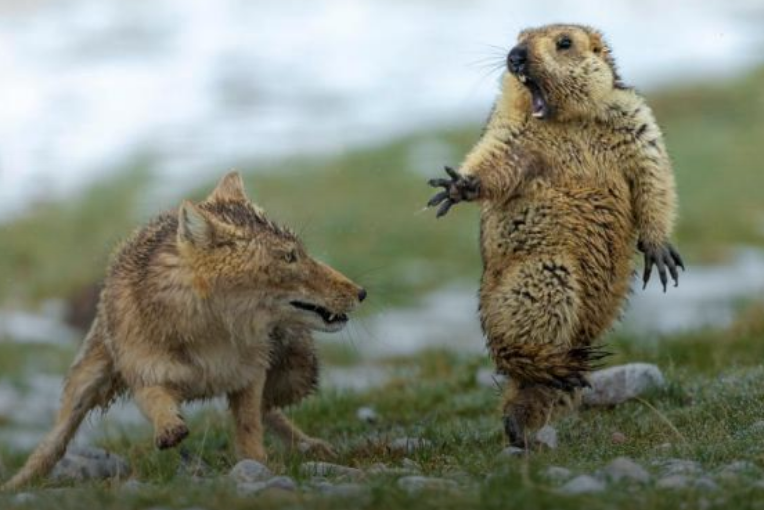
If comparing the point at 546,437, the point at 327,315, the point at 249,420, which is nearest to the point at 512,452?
the point at 546,437

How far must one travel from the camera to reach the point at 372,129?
31781 millimetres

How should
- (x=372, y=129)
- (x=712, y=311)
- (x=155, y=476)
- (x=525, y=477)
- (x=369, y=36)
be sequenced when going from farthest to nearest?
(x=369, y=36) < (x=372, y=129) < (x=712, y=311) < (x=155, y=476) < (x=525, y=477)

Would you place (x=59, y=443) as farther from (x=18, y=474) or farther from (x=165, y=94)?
(x=165, y=94)

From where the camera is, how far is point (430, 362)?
13.5 m

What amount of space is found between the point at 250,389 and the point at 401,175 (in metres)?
18.1

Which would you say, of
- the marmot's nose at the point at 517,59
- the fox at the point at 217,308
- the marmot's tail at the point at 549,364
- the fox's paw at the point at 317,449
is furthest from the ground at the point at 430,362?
the marmot's nose at the point at 517,59

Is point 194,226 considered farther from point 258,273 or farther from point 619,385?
point 619,385

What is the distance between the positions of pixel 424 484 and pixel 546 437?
1.98 metres

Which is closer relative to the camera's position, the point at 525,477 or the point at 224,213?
the point at 525,477

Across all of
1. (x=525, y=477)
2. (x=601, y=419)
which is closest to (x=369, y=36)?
(x=601, y=419)

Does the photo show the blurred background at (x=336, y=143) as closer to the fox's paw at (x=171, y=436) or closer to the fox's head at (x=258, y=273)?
the fox's head at (x=258, y=273)

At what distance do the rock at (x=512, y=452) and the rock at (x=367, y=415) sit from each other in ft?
9.32

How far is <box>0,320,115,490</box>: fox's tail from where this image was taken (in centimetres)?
988

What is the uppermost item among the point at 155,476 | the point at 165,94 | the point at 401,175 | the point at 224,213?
the point at 165,94
